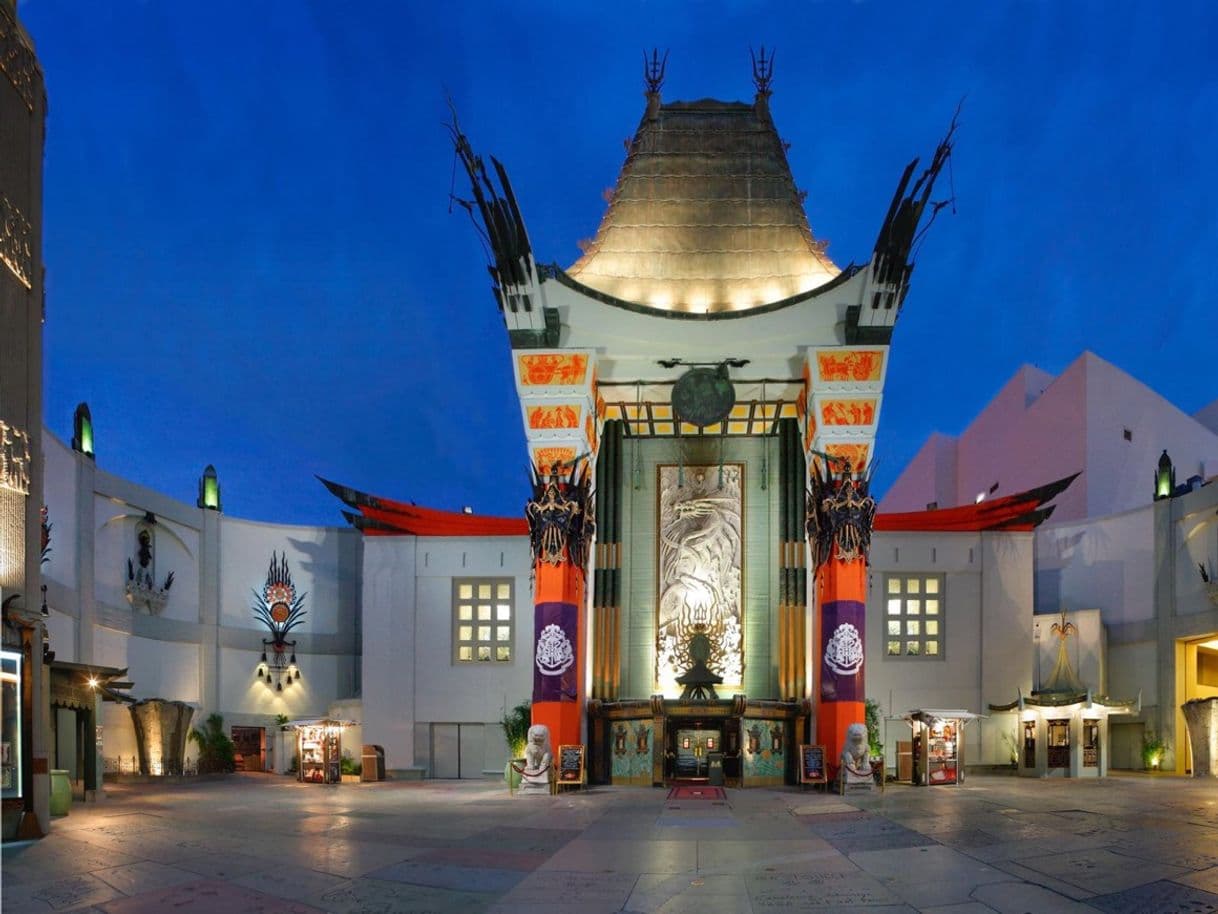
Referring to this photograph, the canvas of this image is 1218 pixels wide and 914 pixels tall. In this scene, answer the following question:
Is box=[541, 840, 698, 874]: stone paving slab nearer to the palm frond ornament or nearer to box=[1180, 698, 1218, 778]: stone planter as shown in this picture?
box=[1180, 698, 1218, 778]: stone planter

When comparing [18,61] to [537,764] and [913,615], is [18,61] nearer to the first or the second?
[537,764]

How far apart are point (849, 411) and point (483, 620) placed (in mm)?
10610

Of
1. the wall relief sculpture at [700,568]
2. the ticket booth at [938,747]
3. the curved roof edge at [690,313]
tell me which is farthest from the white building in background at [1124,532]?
the curved roof edge at [690,313]

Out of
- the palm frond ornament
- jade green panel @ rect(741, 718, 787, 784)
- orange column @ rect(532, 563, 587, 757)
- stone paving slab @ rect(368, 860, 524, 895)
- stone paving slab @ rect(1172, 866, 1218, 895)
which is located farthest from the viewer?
the palm frond ornament

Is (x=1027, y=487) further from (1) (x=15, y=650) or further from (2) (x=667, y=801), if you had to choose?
(1) (x=15, y=650)

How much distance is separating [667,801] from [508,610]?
9.15m

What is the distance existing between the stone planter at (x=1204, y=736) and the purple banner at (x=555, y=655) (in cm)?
1445

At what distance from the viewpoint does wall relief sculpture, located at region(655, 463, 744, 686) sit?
1054 inches

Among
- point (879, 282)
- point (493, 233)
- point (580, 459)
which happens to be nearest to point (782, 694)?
point (580, 459)

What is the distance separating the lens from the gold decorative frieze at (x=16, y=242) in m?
14.9

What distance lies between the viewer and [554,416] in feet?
→ 81.3

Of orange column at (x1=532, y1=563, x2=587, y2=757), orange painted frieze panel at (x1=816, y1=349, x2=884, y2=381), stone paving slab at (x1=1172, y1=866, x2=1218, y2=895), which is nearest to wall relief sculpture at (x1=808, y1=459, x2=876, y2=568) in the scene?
orange painted frieze panel at (x1=816, y1=349, x2=884, y2=381)

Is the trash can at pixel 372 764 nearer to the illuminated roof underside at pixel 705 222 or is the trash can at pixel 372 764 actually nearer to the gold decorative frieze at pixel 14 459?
the illuminated roof underside at pixel 705 222

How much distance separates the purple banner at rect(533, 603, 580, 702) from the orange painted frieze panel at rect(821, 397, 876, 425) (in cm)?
682
